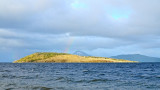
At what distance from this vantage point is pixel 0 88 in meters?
36.4

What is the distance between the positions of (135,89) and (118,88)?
3126 millimetres

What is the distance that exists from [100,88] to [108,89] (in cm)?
179

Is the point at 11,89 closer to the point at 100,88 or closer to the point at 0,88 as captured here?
the point at 0,88

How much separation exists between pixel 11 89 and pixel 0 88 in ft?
8.07

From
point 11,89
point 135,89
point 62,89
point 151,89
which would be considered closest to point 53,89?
point 62,89

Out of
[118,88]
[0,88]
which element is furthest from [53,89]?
[118,88]

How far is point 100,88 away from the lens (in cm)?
3719

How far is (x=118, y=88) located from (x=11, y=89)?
19.9m

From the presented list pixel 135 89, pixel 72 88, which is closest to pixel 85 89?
pixel 72 88

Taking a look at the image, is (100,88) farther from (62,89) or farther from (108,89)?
(62,89)

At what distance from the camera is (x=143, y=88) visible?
37.5 metres

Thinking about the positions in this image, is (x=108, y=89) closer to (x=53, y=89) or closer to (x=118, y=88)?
(x=118, y=88)

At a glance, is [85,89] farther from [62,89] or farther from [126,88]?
[126,88]

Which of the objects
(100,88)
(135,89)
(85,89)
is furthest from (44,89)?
(135,89)
